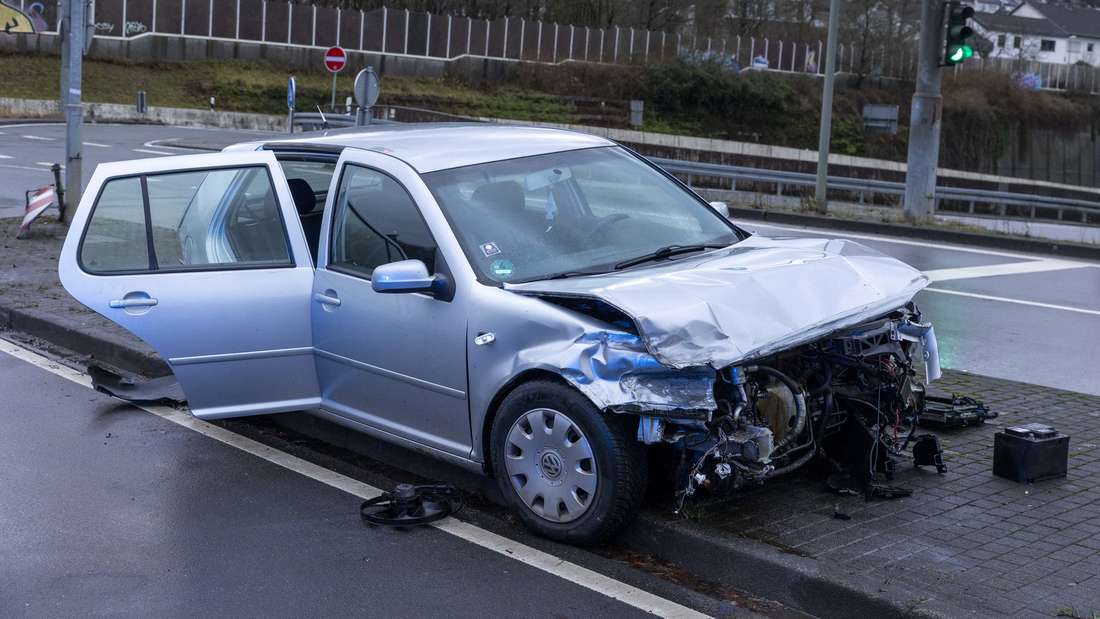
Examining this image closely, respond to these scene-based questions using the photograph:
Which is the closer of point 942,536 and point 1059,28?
point 942,536

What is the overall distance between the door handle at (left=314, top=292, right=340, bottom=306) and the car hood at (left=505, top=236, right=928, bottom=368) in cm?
103

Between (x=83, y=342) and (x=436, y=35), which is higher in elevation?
(x=436, y=35)

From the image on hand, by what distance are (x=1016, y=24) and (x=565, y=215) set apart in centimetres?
12014

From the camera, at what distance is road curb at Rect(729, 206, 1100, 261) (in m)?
17.7

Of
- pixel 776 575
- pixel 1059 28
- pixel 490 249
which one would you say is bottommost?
pixel 776 575

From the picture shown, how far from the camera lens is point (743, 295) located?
4.89 meters

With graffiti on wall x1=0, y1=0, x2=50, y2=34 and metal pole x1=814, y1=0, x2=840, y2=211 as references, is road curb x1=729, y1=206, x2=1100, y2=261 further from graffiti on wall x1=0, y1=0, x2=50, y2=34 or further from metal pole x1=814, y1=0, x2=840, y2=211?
graffiti on wall x1=0, y1=0, x2=50, y2=34

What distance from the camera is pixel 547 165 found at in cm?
595

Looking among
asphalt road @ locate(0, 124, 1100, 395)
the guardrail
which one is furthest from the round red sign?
the guardrail

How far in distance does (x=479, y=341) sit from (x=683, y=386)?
0.93 m

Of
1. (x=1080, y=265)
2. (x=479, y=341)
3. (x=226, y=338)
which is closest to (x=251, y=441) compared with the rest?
(x=226, y=338)

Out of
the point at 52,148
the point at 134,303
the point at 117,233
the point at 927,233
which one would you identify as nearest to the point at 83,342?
the point at 117,233

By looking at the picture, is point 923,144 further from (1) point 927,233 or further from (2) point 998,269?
(2) point 998,269

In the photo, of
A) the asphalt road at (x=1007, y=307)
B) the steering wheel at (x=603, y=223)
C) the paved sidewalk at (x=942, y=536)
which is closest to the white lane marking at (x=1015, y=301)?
the asphalt road at (x=1007, y=307)
